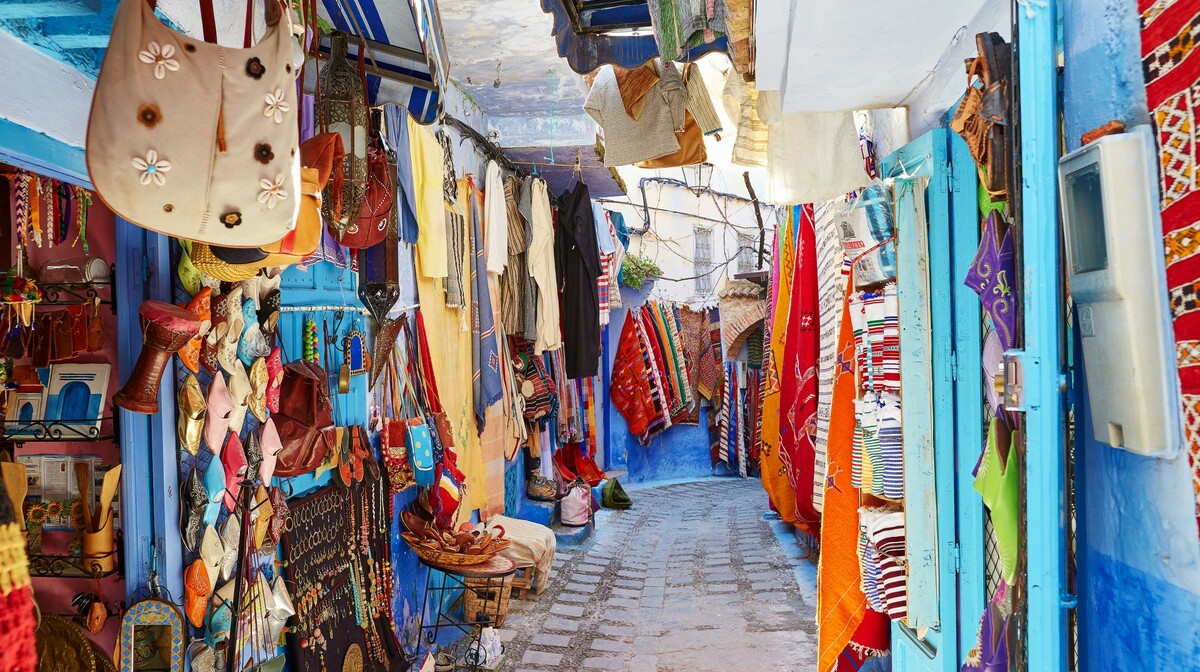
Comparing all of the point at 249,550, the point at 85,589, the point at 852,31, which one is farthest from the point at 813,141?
the point at 85,589

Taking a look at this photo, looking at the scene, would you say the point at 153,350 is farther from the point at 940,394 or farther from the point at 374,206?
the point at 940,394

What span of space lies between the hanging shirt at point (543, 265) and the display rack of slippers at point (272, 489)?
9.42 ft

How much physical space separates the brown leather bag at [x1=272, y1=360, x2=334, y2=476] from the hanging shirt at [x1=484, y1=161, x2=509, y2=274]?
2.66 m

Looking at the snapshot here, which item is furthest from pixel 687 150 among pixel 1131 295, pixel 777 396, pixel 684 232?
pixel 684 232

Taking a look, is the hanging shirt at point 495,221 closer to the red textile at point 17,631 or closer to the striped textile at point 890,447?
the striped textile at point 890,447

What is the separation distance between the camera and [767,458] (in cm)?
672

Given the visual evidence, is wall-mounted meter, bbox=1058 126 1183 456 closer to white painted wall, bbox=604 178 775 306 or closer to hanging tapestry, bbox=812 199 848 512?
hanging tapestry, bbox=812 199 848 512

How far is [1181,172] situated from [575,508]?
6.81m

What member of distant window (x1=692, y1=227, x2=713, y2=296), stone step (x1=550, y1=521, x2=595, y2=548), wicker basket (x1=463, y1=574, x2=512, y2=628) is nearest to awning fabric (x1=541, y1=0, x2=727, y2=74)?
wicker basket (x1=463, y1=574, x2=512, y2=628)

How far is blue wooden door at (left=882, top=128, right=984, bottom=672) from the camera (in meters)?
2.66

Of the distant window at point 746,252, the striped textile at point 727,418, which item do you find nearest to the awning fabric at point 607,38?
the striped textile at point 727,418

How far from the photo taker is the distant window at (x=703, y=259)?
A: 13016mm

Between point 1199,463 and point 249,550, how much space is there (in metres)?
2.77

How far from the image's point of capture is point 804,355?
4945mm
